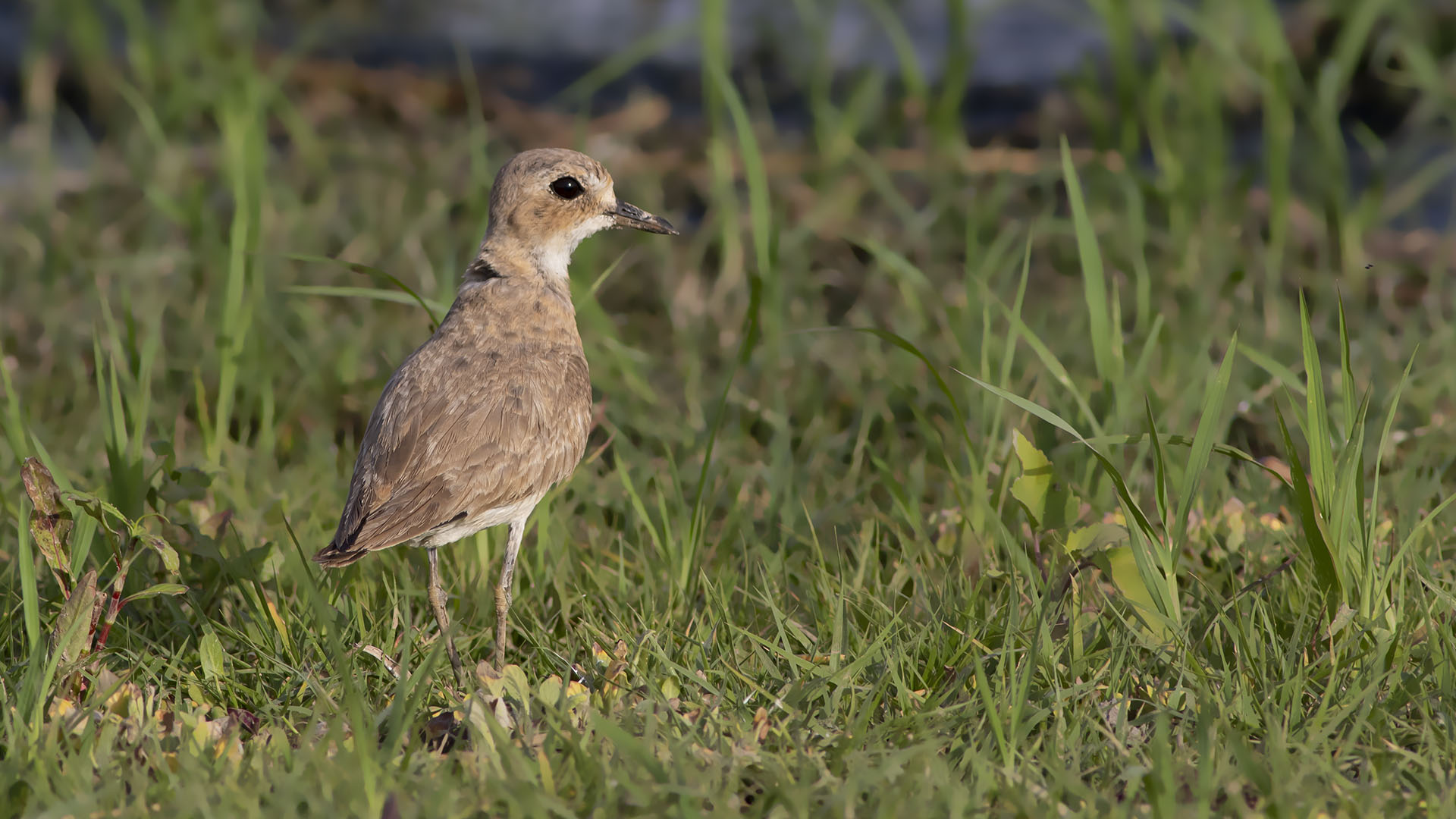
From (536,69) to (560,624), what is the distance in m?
6.33

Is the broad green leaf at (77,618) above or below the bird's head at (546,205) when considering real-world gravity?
below

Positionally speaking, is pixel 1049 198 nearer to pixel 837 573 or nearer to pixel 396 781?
pixel 837 573

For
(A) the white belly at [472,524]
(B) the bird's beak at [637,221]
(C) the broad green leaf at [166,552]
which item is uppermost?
(B) the bird's beak at [637,221]

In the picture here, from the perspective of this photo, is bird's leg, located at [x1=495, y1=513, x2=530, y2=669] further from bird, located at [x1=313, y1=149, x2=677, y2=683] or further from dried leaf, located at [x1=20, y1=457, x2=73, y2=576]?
dried leaf, located at [x1=20, y1=457, x2=73, y2=576]

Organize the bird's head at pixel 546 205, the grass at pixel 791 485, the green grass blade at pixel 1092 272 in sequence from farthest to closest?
1. the bird's head at pixel 546 205
2. the green grass blade at pixel 1092 272
3. the grass at pixel 791 485

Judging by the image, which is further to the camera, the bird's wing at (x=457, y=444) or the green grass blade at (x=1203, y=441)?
the bird's wing at (x=457, y=444)

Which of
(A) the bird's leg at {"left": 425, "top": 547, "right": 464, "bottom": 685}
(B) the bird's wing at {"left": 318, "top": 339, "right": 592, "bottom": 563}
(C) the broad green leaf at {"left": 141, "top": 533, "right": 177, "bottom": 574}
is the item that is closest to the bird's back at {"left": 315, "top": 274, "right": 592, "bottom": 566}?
(B) the bird's wing at {"left": 318, "top": 339, "right": 592, "bottom": 563}

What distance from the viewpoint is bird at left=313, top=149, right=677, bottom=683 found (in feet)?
12.4

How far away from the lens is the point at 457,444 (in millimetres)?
3826

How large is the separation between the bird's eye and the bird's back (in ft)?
1.16

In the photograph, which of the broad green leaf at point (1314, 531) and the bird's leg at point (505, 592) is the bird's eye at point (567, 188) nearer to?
the bird's leg at point (505, 592)

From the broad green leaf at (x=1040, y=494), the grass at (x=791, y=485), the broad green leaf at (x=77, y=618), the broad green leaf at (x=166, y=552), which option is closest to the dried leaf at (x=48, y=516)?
the grass at (x=791, y=485)

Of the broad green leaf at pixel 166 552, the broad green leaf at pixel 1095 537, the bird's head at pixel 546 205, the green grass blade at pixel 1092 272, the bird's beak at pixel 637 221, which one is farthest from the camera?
the bird's beak at pixel 637 221

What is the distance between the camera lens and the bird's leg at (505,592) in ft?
12.3
